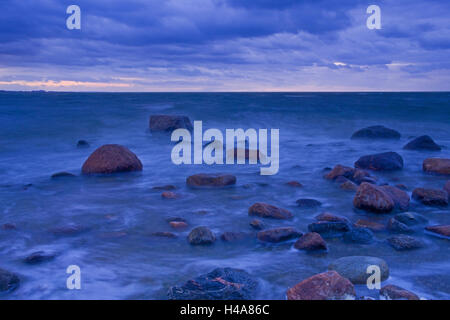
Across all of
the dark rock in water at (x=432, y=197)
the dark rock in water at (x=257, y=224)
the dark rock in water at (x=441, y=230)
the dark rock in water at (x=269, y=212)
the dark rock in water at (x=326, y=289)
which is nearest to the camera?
the dark rock in water at (x=326, y=289)

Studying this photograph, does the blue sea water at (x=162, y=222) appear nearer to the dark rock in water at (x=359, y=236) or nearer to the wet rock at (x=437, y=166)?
the dark rock in water at (x=359, y=236)

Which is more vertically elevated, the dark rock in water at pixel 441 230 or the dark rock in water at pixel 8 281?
the dark rock in water at pixel 441 230

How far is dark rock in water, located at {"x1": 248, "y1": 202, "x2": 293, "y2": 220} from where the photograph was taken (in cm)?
597

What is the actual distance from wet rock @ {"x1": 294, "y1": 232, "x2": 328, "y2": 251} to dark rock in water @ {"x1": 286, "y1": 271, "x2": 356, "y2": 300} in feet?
3.64

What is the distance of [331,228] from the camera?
17.2 feet

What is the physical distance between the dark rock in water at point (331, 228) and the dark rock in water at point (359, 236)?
0.33 ft

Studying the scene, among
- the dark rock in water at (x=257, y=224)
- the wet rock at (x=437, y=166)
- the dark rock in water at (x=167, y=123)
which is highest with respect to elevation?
the dark rock in water at (x=167, y=123)

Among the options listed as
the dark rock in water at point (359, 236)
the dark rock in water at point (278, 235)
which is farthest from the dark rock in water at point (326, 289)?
the dark rock in water at point (359, 236)

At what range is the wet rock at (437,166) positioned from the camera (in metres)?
9.20

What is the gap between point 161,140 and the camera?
53.6 feet

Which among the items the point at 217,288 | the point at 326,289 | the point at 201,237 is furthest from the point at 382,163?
the point at 217,288
